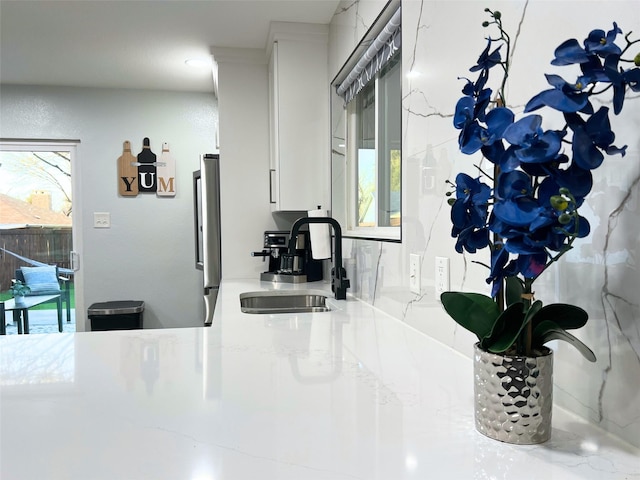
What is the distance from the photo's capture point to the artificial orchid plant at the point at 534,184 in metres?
0.56

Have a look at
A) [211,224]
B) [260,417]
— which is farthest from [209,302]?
[260,417]

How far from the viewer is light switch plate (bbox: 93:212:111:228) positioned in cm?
387

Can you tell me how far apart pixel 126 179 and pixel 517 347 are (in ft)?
12.3

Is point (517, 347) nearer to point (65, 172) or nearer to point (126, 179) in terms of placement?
point (126, 179)

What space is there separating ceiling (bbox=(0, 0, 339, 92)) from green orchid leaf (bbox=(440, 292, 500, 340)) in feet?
6.80

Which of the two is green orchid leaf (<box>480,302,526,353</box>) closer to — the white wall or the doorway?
the white wall

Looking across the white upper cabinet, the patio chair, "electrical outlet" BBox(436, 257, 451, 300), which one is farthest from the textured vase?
the patio chair

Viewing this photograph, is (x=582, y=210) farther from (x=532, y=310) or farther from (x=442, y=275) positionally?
(x=442, y=275)

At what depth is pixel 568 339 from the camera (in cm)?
64

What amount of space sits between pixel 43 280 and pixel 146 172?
4.07 feet

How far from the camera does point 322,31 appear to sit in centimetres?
265

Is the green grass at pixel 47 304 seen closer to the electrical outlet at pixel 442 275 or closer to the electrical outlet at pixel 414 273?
the electrical outlet at pixel 414 273

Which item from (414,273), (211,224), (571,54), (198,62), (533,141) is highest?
(198,62)

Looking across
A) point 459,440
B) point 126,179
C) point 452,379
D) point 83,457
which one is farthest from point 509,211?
point 126,179
